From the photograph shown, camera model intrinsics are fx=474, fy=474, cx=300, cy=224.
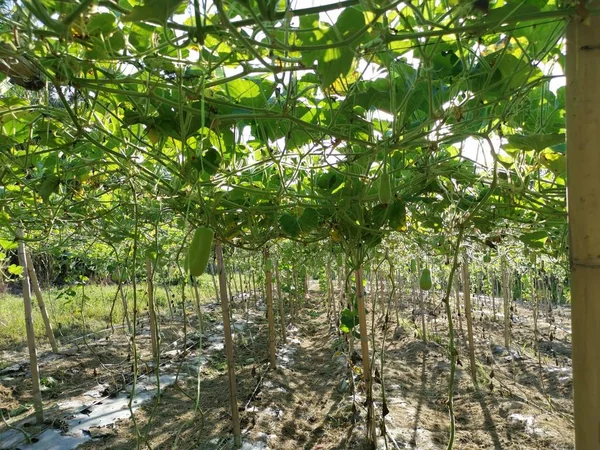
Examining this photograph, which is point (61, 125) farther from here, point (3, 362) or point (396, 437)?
point (3, 362)

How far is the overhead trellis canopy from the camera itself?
84 cm

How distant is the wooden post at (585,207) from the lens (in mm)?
747

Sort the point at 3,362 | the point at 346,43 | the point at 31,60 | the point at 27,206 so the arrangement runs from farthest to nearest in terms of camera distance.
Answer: the point at 3,362
the point at 27,206
the point at 31,60
the point at 346,43

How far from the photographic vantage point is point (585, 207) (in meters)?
0.76

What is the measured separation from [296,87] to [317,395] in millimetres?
4760

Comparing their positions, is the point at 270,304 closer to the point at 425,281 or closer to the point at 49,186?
the point at 425,281

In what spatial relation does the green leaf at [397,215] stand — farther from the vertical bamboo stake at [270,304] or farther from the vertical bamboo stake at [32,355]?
the vertical bamboo stake at [32,355]

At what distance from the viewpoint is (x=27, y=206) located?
3066mm

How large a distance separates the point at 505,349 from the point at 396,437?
4.35 m

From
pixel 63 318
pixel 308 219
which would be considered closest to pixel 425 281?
pixel 308 219

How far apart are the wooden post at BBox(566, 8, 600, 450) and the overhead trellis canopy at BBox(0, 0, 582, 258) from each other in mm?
74

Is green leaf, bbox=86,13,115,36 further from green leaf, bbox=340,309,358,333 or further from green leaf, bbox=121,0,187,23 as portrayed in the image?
green leaf, bbox=340,309,358,333

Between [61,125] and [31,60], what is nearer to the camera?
[31,60]

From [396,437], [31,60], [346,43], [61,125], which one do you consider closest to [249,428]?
[396,437]
